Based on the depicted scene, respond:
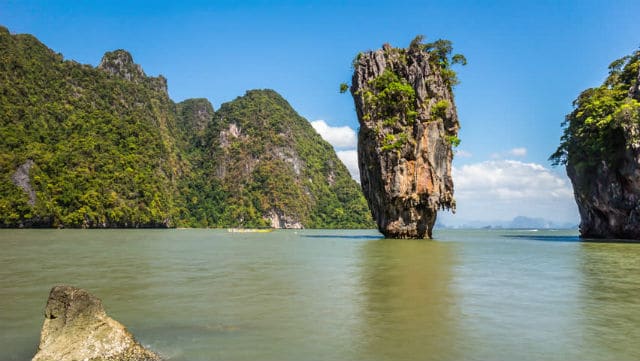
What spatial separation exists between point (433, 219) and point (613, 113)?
1633 cm

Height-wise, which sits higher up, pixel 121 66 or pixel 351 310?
pixel 121 66

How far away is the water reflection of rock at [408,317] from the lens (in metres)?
6.83

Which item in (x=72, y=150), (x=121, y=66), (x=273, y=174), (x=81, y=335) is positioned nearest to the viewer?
(x=81, y=335)

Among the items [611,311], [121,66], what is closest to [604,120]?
[611,311]

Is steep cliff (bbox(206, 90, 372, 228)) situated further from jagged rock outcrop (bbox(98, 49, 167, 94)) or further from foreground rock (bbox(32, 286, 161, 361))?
foreground rock (bbox(32, 286, 161, 361))

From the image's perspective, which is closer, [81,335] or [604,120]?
[81,335]

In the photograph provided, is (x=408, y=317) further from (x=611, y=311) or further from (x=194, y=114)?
(x=194, y=114)

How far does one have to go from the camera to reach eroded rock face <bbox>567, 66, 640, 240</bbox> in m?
35.7

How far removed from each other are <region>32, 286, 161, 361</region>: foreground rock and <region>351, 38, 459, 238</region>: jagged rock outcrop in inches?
1422

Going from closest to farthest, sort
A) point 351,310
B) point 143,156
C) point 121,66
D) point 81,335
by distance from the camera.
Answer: point 81,335, point 351,310, point 143,156, point 121,66

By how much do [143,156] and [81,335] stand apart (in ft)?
339

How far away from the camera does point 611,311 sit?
988 centimetres

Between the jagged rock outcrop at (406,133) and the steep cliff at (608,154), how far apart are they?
35.5ft

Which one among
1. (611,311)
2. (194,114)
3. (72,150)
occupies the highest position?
(194,114)
